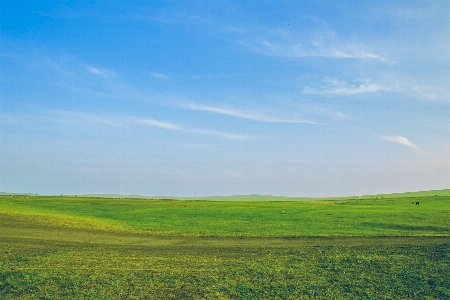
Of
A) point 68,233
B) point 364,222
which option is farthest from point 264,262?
point 364,222

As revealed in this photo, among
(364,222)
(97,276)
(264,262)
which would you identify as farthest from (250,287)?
(364,222)

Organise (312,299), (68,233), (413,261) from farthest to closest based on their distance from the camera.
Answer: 1. (68,233)
2. (413,261)
3. (312,299)

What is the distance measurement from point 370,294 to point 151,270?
11.3 metres

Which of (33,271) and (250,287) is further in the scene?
(33,271)

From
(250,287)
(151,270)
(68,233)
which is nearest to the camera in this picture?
(250,287)

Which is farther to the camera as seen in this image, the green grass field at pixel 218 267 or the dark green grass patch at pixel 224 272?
the green grass field at pixel 218 267

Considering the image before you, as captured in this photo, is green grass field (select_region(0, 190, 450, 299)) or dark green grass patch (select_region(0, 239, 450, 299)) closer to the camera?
dark green grass patch (select_region(0, 239, 450, 299))

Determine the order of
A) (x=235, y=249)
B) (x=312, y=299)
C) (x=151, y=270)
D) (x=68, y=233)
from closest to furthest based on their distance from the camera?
1. (x=312, y=299)
2. (x=151, y=270)
3. (x=235, y=249)
4. (x=68, y=233)

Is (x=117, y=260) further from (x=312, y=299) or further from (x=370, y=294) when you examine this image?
(x=370, y=294)

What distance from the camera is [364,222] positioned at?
4859cm

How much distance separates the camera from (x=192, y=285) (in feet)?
57.3

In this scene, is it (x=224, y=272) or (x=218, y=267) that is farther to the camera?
(x=218, y=267)

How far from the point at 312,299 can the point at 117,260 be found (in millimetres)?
12342

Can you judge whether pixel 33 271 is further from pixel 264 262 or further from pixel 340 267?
pixel 340 267
